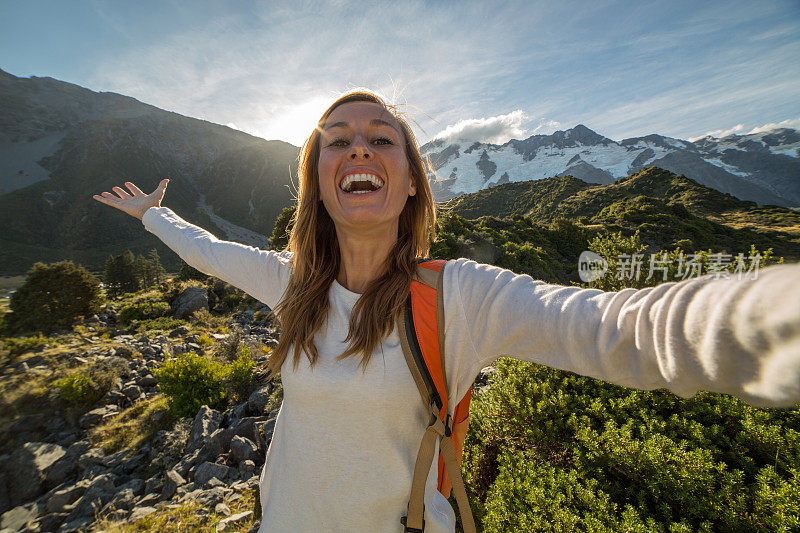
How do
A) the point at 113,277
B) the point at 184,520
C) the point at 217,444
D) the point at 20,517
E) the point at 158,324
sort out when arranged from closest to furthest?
the point at 184,520
the point at 20,517
the point at 217,444
the point at 158,324
the point at 113,277

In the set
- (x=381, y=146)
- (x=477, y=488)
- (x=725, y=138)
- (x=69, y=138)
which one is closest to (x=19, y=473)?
(x=477, y=488)

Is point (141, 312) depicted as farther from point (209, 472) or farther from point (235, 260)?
point (235, 260)

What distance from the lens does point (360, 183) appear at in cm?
163

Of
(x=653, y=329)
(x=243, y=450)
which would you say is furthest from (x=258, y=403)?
(x=653, y=329)

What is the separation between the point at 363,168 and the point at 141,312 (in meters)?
21.3

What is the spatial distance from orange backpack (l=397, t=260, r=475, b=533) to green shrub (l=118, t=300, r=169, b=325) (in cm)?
2134

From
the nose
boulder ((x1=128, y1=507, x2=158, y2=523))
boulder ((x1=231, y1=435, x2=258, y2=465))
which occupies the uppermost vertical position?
the nose

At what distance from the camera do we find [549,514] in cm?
218

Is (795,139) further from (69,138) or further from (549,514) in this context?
(69,138)

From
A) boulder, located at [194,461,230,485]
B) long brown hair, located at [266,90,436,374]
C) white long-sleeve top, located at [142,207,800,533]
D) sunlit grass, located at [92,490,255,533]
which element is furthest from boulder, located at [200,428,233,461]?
long brown hair, located at [266,90,436,374]

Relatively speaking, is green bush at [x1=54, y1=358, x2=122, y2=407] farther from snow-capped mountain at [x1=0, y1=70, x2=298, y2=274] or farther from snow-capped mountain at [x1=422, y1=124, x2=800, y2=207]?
snow-capped mountain at [x1=422, y1=124, x2=800, y2=207]

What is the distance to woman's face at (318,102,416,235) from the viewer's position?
150cm

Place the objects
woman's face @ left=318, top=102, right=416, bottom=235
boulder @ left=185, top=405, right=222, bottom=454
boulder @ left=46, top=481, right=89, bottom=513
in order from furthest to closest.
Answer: boulder @ left=185, top=405, right=222, bottom=454
boulder @ left=46, top=481, right=89, bottom=513
woman's face @ left=318, top=102, right=416, bottom=235

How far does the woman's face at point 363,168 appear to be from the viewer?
1.50 m
